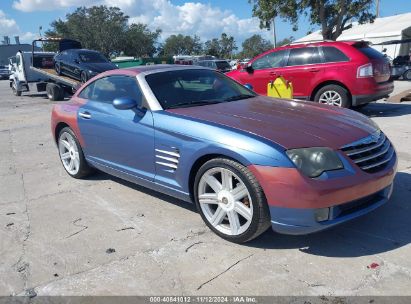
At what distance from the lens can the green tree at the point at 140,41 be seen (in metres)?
68.2

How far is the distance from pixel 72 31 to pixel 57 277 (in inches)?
2579

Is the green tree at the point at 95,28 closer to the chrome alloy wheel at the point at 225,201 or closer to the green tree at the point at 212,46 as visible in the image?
the green tree at the point at 212,46

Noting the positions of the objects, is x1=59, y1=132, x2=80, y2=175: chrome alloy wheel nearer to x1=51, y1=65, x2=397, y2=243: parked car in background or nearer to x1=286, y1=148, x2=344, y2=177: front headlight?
x1=51, y1=65, x2=397, y2=243: parked car in background

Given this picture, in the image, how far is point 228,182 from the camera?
11.3ft

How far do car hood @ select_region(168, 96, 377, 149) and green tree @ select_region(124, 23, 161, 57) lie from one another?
6659cm

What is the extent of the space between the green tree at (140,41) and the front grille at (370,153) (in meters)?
Result: 67.4

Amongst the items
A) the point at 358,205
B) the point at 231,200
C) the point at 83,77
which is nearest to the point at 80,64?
the point at 83,77

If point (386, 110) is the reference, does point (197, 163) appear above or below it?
above

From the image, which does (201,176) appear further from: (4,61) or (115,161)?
(4,61)

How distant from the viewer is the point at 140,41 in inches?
2753

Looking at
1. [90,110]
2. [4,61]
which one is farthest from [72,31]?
[90,110]

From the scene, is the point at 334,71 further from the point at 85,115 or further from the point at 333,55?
the point at 85,115

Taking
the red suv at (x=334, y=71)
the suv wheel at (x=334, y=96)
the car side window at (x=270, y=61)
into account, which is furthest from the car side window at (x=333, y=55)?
the car side window at (x=270, y=61)

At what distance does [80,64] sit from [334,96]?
1043cm
